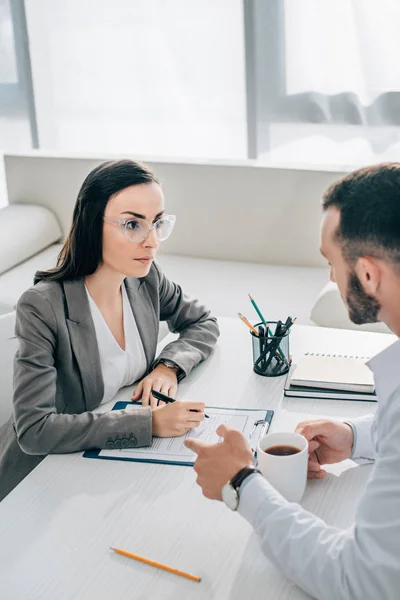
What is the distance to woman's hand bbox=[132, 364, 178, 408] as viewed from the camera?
5.65 feet

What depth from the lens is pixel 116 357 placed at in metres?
1.84

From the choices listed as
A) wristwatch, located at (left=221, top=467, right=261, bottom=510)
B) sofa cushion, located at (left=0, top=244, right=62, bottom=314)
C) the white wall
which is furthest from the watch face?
the white wall

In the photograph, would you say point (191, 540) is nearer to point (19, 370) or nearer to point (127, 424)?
point (127, 424)

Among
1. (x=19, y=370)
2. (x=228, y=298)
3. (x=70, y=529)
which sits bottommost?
(x=228, y=298)

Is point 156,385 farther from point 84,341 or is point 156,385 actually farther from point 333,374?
point 333,374

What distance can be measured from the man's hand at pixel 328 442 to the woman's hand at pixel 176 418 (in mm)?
238

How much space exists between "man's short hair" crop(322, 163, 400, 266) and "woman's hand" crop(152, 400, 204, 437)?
514mm

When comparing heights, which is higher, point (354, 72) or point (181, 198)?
point (354, 72)

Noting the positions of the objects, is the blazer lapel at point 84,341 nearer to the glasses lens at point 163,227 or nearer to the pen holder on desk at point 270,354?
the glasses lens at point 163,227

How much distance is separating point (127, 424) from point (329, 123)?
271cm

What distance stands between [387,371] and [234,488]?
29cm

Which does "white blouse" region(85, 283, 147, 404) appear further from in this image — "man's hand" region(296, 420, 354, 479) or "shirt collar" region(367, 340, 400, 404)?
"shirt collar" region(367, 340, 400, 404)

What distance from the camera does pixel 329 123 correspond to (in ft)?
12.8

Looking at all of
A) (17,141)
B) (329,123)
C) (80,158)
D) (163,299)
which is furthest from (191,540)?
(17,141)
